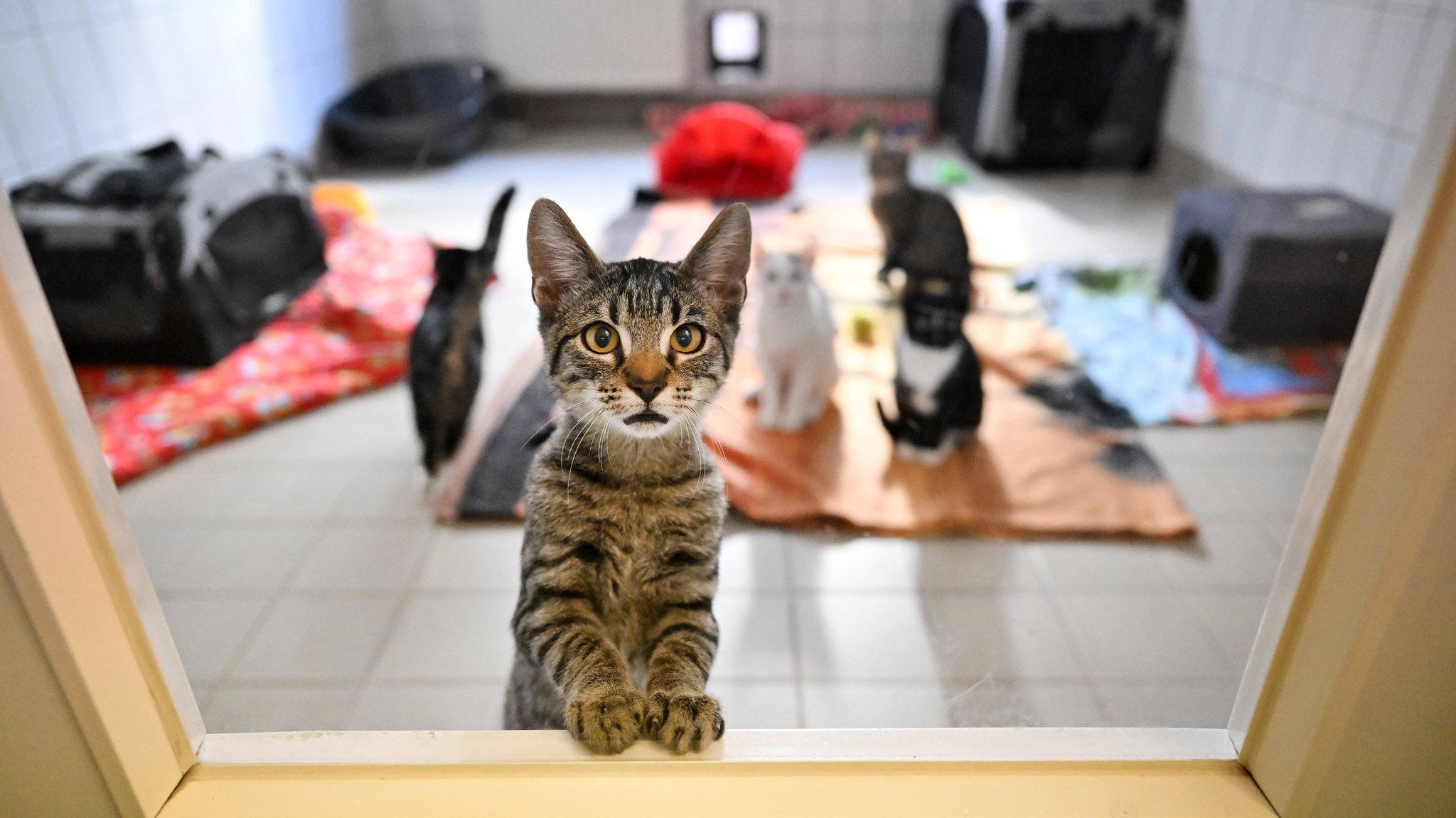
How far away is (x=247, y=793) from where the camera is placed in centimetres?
79

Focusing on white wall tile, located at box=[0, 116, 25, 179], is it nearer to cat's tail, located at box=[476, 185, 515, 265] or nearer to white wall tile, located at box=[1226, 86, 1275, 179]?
cat's tail, located at box=[476, 185, 515, 265]

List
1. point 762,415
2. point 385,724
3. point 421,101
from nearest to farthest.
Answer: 1. point 385,724
2. point 762,415
3. point 421,101

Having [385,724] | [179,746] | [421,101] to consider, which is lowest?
[385,724]

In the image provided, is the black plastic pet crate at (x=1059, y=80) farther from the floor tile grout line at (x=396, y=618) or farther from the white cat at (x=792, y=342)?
the floor tile grout line at (x=396, y=618)

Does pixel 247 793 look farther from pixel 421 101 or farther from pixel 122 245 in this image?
pixel 421 101

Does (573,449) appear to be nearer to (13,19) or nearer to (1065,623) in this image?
(1065,623)

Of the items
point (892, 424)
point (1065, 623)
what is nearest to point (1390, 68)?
point (892, 424)

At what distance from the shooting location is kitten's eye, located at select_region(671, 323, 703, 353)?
0.84 meters

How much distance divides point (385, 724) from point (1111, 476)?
4.45ft

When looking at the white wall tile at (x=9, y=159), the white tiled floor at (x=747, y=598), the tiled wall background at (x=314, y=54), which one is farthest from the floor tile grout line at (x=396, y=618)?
the white wall tile at (x=9, y=159)

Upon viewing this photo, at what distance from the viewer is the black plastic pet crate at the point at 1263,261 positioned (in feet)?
5.61

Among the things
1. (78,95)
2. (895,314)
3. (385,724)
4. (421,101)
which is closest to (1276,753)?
(385,724)

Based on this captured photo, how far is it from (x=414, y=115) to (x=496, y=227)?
127 centimetres

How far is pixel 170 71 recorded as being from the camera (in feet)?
8.50
